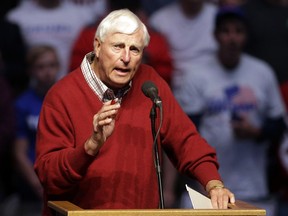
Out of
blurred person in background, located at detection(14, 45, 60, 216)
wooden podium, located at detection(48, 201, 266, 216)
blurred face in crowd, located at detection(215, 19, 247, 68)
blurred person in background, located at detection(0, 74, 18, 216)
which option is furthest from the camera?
blurred face in crowd, located at detection(215, 19, 247, 68)

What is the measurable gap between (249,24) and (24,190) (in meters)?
2.16

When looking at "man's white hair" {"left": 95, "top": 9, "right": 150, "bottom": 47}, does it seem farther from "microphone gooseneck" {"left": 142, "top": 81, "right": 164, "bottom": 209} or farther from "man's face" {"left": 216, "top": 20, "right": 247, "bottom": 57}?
"man's face" {"left": 216, "top": 20, "right": 247, "bottom": 57}

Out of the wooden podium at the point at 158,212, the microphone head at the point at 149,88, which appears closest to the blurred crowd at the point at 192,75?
the microphone head at the point at 149,88

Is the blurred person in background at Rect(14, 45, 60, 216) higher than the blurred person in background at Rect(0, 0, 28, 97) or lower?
lower

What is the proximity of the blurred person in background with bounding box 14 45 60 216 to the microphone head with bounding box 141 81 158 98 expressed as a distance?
3.07m

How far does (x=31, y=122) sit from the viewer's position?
320 inches

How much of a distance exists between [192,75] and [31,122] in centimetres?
126

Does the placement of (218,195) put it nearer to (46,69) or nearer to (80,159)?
(80,159)

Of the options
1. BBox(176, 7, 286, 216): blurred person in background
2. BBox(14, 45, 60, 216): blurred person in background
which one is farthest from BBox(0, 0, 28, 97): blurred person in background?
BBox(176, 7, 286, 216): blurred person in background

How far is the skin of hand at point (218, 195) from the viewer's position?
16.7 feet

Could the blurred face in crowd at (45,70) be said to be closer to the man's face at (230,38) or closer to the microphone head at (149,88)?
the man's face at (230,38)

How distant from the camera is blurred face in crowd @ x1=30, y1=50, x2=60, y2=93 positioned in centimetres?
821

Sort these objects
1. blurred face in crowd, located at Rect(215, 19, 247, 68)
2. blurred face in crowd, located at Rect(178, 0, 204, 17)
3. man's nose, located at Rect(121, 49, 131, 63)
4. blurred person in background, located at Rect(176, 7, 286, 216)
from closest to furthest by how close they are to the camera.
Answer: man's nose, located at Rect(121, 49, 131, 63), blurred person in background, located at Rect(176, 7, 286, 216), blurred face in crowd, located at Rect(215, 19, 247, 68), blurred face in crowd, located at Rect(178, 0, 204, 17)

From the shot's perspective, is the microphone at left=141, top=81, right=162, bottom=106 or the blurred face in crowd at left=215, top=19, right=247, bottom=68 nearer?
the microphone at left=141, top=81, right=162, bottom=106
